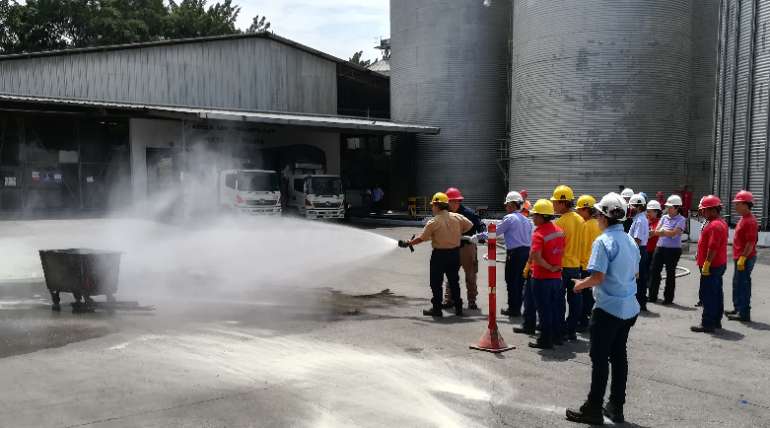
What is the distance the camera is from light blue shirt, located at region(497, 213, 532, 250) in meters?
8.98

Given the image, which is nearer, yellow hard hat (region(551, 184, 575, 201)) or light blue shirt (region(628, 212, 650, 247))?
yellow hard hat (region(551, 184, 575, 201))

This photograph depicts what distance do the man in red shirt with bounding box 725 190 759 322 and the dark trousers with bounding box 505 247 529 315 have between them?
115 inches

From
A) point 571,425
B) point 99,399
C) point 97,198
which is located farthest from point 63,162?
point 571,425

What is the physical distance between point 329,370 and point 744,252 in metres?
6.14

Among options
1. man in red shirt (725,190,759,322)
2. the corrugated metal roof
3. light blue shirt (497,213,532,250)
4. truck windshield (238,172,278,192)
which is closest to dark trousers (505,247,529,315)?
light blue shirt (497,213,532,250)

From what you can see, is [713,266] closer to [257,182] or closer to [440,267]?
[440,267]

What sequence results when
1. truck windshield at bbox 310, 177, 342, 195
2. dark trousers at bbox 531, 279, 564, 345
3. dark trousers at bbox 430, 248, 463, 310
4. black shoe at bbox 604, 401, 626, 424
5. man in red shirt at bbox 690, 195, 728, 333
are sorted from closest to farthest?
black shoe at bbox 604, 401, 626, 424 → dark trousers at bbox 531, 279, 564, 345 → man in red shirt at bbox 690, 195, 728, 333 → dark trousers at bbox 430, 248, 463, 310 → truck windshield at bbox 310, 177, 342, 195

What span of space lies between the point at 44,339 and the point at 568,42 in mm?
22632

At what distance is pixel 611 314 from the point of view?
199 inches

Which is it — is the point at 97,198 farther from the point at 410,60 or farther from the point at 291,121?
the point at 410,60

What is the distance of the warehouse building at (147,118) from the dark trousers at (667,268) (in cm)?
1908

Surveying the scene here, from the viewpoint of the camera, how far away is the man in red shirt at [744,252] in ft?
28.2

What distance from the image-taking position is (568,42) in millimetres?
25219

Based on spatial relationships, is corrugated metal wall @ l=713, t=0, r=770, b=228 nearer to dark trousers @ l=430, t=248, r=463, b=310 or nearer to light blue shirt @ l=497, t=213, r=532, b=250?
light blue shirt @ l=497, t=213, r=532, b=250
